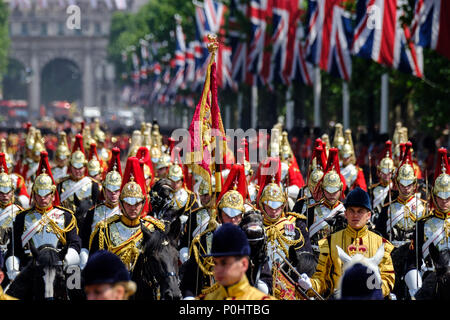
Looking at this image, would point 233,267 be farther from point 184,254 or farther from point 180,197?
point 180,197

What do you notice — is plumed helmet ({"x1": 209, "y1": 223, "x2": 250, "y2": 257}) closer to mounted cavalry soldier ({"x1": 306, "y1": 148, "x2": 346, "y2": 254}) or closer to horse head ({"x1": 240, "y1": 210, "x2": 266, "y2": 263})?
horse head ({"x1": 240, "y1": 210, "x2": 266, "y2": 263})

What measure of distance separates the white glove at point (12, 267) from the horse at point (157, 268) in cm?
155

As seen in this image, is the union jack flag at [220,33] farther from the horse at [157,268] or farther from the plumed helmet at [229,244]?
the plumed helmet at [229,244]

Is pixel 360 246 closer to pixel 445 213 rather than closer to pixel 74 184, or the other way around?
pixel 445 213

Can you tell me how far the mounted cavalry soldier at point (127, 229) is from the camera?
37.6 ft

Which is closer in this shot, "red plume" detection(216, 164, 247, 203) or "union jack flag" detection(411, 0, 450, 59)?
"red plume" detection(216, 164, 247, 203)

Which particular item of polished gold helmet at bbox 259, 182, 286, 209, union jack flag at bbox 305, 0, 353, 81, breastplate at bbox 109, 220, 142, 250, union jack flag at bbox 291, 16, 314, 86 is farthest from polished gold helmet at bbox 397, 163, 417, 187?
union jack flag at bbox 291, 16, 314, 86

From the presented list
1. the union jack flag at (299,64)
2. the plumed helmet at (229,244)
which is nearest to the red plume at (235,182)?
the plumed helmet at (229,244)

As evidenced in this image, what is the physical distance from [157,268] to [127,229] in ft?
4.91

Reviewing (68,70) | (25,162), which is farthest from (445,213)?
(68,70)

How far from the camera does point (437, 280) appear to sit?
34.6 feet

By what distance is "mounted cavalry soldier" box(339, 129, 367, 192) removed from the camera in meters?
19.6

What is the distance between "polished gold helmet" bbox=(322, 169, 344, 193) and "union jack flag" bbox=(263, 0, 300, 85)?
25.1 meters
